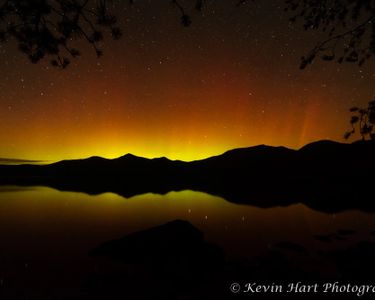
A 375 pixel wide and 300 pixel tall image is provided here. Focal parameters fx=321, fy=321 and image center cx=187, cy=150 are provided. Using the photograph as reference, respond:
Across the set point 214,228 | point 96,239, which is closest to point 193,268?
point 96,239

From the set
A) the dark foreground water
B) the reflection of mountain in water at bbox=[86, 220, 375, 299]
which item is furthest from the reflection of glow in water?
the reflection of mountain in water at bbox=[86, 220, 375, 299]

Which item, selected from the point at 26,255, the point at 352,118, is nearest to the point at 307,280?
the point at 352,118

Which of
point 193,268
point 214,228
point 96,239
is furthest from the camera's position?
point 214,228

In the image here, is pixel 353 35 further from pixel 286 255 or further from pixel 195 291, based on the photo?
pixel 286 255

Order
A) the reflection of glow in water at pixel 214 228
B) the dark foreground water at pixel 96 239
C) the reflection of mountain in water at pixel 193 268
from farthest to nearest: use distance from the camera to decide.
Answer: the reflection of glow in water at pixel 214 228 → the dark foreground water at pixel 96 239 → the reflection of mountain in water at pixel 193 268

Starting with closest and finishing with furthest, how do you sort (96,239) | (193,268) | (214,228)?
1. (193,268)
2. (96,239)
3. (214,228)

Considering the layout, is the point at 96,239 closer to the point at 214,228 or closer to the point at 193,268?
the point at 214,228

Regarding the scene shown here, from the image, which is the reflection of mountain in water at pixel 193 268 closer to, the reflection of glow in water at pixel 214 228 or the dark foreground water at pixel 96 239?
the dark foreground water at pixel 96 239

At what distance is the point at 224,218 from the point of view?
109 ft

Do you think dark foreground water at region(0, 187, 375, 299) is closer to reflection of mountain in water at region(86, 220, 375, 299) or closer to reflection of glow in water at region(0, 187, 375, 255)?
reflection of glow in water at region(0, 187, 375, 255)

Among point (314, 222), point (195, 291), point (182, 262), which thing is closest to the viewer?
point (195, 291)

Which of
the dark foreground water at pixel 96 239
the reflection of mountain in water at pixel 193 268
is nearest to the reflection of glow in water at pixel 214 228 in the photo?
the dark foreground water at pixel 96 239

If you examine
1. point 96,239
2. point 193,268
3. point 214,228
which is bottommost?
point 96,239

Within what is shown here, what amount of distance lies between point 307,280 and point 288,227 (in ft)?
54.6
